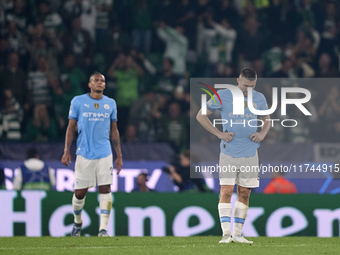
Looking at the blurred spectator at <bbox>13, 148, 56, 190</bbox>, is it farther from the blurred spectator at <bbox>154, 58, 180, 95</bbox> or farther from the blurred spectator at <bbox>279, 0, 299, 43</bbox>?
the blurred spectator at <bbox>279, 0, 299, 43</bbox>

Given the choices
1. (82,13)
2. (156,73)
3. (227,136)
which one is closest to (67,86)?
(156,73)

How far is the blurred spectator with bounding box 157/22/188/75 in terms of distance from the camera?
16562 millimetres

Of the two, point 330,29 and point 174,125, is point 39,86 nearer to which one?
point 174,125

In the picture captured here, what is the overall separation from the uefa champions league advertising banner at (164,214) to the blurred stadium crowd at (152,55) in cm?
268

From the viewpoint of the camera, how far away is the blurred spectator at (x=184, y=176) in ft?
40.9

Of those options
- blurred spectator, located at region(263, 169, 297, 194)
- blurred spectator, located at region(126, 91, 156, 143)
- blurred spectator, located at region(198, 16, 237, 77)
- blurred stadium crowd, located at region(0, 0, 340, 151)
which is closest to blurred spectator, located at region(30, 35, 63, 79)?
blurred stadium crowd, located at region(0, 0, 340, 151)

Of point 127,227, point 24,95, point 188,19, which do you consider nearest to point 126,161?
point 127,227

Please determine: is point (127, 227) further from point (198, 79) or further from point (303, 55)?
point (303, 55)

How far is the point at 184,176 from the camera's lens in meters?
12.6

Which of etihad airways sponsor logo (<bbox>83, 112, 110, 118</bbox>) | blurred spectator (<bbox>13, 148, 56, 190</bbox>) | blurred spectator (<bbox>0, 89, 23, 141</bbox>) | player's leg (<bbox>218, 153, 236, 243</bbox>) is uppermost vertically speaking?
etihad airways sponsor logo (<bbox>83, 112, 110, 118</bbox>)

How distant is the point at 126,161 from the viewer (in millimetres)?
13453

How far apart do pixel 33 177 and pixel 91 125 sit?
3060 mm

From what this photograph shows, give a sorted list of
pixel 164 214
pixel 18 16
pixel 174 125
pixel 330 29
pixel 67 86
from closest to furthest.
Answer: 1. pixel 164 214
2. pixel 174 125
3. pixel 67 86
4. pixel 18 16
5. pixel 330 29

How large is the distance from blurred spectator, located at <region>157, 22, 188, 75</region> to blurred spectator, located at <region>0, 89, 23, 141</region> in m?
3.71
